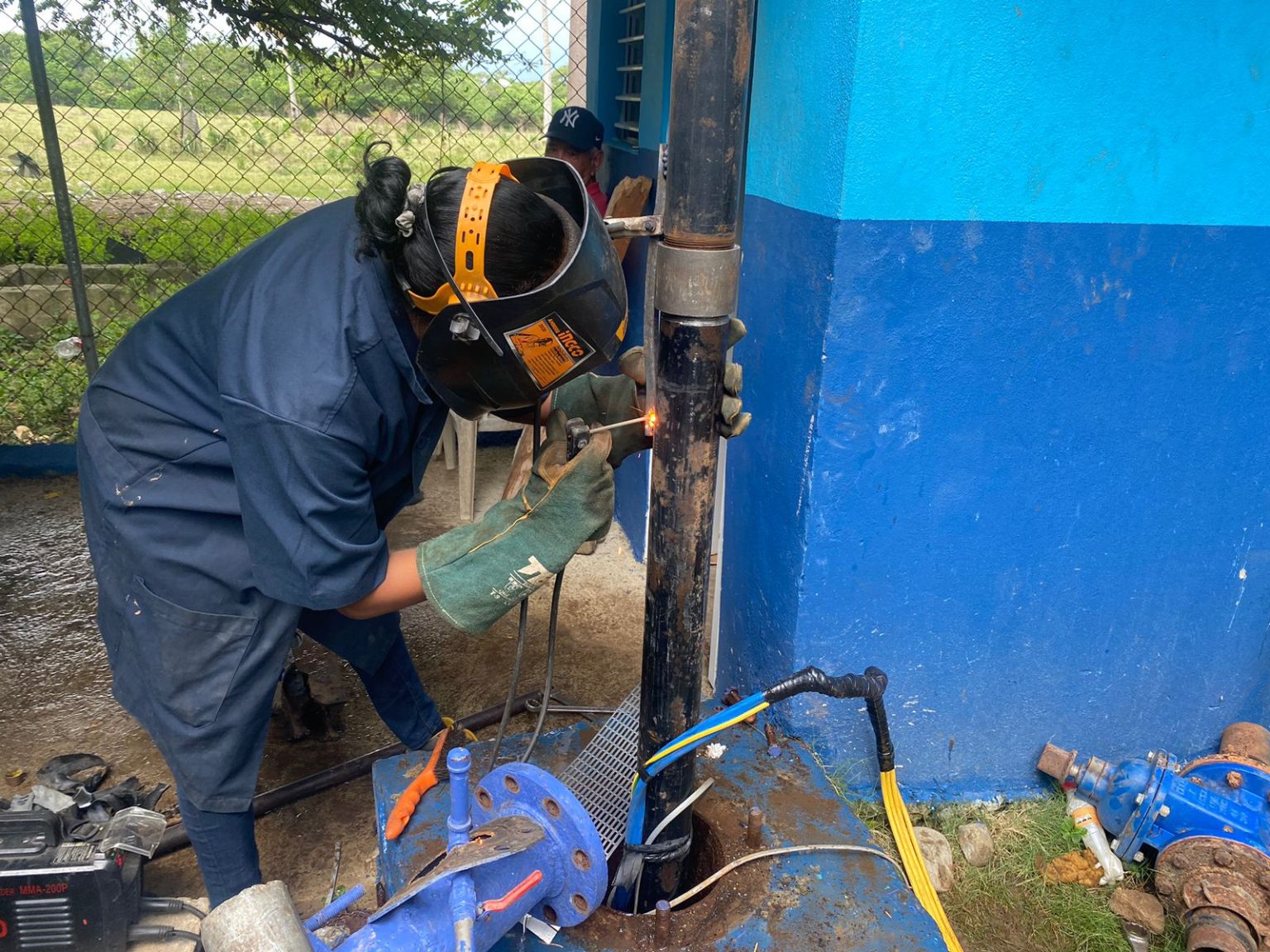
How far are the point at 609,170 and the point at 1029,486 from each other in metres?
2.80

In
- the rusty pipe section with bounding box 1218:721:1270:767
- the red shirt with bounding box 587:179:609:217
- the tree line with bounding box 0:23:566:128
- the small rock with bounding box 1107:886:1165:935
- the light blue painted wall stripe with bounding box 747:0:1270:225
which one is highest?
the tree line with bounding box 0:23:566:128

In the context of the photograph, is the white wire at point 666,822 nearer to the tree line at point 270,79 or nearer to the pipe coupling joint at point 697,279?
the pipe coupling joint at point 697,279

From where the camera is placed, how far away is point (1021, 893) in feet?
7.44

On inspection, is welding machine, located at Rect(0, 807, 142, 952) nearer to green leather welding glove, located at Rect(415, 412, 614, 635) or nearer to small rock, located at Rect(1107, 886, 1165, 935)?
green leather welding glove, located at Rect(415, 412, 614, 635)

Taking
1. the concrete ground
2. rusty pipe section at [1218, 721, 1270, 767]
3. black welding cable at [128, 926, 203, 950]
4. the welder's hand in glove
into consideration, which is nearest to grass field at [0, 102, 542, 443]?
the concrete ground

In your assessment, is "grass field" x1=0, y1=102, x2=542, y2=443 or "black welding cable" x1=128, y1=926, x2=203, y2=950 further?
"grass field" x1=0, y1=102, x2=542, y2=443

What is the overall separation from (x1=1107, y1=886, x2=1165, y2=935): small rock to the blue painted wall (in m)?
0.34

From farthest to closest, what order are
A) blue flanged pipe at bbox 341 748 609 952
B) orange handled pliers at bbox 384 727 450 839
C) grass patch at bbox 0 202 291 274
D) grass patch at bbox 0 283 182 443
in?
grass patch at bbox 0 202 291 274
grass patch at bbox 0 283 182 443
orange handled pliers at bbox 384 727 450 839
blue flanged pipe at bbox 341 748 609 952

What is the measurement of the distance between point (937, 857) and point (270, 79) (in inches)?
261

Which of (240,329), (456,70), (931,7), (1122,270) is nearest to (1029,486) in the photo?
(1122,270)

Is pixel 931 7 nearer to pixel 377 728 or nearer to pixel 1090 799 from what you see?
pixel 1090 799

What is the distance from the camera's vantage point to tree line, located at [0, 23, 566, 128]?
596 cm

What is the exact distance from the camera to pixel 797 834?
1.76 meters

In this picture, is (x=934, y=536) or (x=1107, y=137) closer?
(x=1107, y=137)
